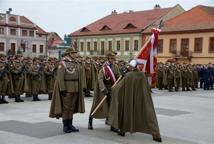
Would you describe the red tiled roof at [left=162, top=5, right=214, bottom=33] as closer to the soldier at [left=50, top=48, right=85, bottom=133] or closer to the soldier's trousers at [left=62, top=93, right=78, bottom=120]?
the soldier at [left=50, top=48, right=85, bottom=133]

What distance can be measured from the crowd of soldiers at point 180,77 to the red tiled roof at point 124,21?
29487 millimetres

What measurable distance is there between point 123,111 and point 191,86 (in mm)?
16353

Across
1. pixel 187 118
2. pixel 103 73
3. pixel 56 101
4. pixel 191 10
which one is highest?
pixel 191 10

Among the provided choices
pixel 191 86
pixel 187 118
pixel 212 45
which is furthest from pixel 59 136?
pixel 212 45

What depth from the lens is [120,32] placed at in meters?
56.6

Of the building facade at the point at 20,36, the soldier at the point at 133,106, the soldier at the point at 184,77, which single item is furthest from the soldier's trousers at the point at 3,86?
the building facade at the point at 20,36

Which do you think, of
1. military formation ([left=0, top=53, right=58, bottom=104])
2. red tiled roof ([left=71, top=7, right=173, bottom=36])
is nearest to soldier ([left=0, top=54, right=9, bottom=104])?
military formation ([left=0, top=53, right=58, bottom=104])

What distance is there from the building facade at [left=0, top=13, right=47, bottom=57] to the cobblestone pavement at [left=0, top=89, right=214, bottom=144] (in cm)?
5692

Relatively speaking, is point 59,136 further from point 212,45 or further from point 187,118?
point 212,45

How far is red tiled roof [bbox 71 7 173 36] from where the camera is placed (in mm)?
55594

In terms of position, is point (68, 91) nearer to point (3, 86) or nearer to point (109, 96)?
point (109, 96)

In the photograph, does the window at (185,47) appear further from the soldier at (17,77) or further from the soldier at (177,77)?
the soldier at (17,77)

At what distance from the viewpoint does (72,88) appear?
885cm

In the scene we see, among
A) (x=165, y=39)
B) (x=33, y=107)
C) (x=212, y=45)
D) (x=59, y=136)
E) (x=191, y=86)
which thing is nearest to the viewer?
(x=59, y=136)
